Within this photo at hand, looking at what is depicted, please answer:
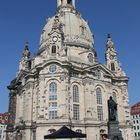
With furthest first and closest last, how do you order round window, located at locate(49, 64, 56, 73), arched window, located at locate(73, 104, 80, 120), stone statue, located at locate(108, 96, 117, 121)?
round window, located at locate(49, 64, 56, 73), arched window, located at locate(73, 104, 80, 120), stone statue, located at locate(108, 96, 117, 121)

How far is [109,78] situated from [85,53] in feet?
24.9

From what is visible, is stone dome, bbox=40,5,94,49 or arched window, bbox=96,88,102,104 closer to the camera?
arched window, bbox=96,88,102,104

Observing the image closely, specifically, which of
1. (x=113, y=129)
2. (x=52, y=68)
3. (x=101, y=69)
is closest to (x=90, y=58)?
(x=101, y=69)

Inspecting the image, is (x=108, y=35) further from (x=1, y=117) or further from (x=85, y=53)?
(x=1, y=117)

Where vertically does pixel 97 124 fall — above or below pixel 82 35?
below

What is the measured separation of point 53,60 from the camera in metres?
51.6

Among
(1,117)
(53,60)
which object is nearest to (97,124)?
(53,60)

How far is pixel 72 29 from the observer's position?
63344 millimetres

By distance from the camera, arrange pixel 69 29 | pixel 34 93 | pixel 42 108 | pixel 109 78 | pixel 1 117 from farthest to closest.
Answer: pixel 1 117 → pixel 69 29 → pixel 109 78 → pixel 34 93 → pixel 42 108

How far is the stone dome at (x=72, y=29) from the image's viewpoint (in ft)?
204

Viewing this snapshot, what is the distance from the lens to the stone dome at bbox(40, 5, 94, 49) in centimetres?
6216

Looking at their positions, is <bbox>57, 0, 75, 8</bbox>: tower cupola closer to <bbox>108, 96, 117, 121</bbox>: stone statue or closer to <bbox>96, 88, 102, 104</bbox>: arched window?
<bbox>96, 88, 102, 104</bbox>: arched window

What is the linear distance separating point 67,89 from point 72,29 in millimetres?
18505

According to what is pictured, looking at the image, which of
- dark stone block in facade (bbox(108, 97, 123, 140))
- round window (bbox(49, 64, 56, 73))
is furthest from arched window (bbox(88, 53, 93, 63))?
dark stone block in facade (bbox(108, 97, 123, 140))
